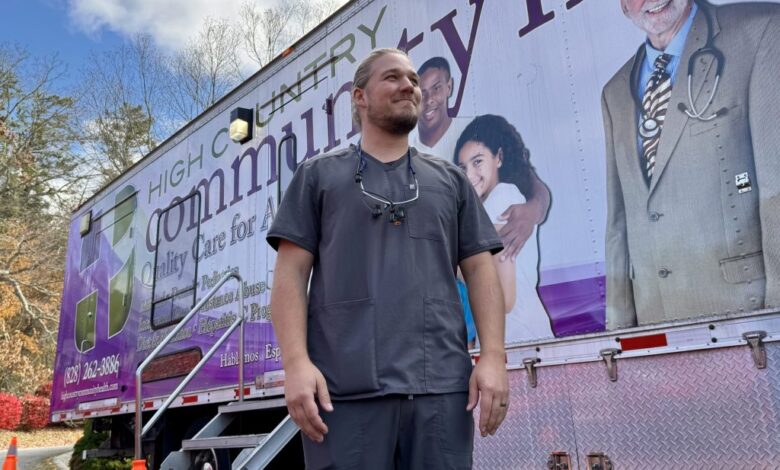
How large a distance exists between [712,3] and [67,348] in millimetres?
7504

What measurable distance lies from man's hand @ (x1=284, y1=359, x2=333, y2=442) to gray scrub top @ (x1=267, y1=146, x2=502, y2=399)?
1.6 inches

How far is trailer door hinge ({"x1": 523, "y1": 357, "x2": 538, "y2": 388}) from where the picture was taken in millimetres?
2871

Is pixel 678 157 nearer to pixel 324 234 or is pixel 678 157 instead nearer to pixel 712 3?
pixel 712 3

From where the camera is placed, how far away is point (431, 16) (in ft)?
12.1

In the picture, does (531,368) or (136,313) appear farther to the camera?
(136,313)

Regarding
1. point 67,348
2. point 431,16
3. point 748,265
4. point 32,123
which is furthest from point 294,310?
point 32,123

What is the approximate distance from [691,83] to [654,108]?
0.16 m

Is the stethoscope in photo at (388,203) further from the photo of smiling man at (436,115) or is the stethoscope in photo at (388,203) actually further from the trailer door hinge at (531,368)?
the photo of smiling man at (436,115)

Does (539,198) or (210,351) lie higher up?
(539,198)

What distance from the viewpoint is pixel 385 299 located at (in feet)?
4.76

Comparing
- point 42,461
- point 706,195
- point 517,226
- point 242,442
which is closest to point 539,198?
point 517,226

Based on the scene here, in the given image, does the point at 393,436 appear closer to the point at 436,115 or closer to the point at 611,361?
the point at 611,361

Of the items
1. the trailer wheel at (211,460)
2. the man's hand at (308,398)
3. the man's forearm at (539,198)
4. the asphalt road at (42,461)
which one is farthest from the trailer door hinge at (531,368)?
the asphalt road at (42,461)

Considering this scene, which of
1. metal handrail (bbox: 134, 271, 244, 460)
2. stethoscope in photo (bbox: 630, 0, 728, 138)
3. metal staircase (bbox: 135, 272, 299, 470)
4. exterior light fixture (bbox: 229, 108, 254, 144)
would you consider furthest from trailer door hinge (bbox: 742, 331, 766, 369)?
exterior light fixture (bbox: 229, 108, 254, 144)
